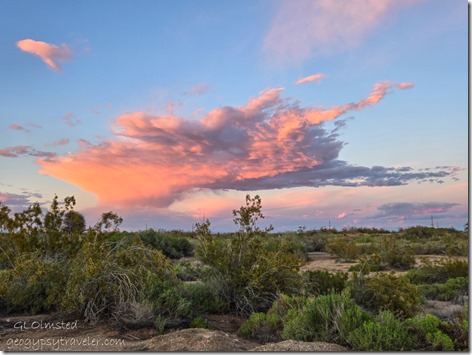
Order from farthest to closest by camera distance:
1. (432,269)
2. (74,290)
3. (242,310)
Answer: (432,269) → (242,310) → (74,290)

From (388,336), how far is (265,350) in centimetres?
193

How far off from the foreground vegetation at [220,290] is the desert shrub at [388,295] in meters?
0.02

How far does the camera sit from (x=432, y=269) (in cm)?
1641

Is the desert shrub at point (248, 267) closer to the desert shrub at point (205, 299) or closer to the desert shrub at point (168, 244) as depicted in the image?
the desert shrub at point (205, 299)

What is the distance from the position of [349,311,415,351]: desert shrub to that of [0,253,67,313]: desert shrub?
6.75 metres

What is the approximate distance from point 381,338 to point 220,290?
512cm

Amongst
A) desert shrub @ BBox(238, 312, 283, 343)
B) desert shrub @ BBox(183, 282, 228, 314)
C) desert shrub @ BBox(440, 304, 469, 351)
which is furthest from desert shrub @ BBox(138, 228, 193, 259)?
desert shrub @ BBox(440, 304, 469, 351)

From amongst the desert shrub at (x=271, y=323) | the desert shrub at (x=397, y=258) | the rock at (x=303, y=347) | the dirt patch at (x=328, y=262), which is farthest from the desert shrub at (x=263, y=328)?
the desert shrub at (x=397, y=258)

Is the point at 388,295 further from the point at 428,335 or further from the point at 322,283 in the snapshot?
the point at 428,335

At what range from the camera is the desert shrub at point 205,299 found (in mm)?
11117

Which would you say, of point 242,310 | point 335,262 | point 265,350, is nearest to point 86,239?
point 242,310

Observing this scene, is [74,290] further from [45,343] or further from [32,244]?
[32,244]

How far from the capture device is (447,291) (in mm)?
13141

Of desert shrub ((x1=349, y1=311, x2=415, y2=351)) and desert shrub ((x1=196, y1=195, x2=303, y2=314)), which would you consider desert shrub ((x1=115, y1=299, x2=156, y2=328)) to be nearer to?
desert shrub ((x1=196, y1=195, x2=303, y2=314))
